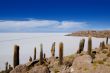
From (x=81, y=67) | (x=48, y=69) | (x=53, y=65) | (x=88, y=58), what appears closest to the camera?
(x=81, y=67)

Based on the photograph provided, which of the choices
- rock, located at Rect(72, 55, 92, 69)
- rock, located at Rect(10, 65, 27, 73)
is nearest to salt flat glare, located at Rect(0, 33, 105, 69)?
rock, located at Rect(10, 65, 27, 73)

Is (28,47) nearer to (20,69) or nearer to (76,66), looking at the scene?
(20,69)

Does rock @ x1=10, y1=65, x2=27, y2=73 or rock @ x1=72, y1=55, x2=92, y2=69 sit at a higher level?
rock @ x1=72, y1=55, x2=92, y2=69

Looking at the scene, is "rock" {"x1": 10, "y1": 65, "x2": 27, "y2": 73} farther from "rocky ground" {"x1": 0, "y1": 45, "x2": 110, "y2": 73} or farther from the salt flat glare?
the salt flat glare

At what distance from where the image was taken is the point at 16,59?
78.7 feet

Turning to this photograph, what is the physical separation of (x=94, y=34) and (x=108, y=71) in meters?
96.8

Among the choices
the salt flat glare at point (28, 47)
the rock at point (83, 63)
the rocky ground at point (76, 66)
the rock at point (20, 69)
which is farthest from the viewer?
the salt flat glare at point (28, 47)

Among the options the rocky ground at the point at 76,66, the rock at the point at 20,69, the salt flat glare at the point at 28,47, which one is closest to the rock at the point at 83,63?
the rocky ground at the point at 76,66

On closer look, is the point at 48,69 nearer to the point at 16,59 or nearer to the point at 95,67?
the point at 16,59

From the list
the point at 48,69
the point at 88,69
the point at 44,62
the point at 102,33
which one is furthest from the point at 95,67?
the point at 102,33

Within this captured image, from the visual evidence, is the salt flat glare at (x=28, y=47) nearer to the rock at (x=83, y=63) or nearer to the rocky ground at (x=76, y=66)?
the rocky ground at (x=76, y=66)

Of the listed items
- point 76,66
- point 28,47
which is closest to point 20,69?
point 76,66

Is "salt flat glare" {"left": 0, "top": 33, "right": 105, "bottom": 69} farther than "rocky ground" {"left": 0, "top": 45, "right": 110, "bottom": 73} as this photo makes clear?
Yes

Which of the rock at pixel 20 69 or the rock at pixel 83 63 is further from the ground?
the rock at pixel 83 63
